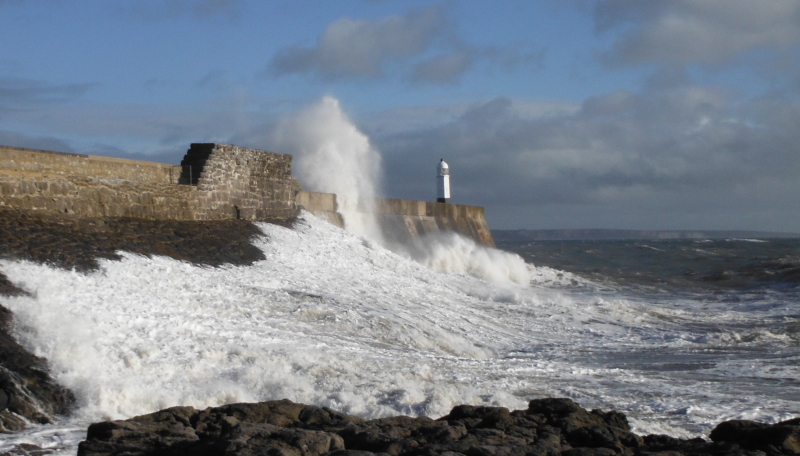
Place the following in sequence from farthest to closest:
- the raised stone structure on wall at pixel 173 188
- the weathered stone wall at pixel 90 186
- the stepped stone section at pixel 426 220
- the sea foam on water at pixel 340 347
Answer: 1. the stepped stone section at pixel 426 220
2. the raised stone structure on wall at pixel 173 188
3. the weathered stone wall at pixel 90 186
4. the sea foam on water at pixel 340 347

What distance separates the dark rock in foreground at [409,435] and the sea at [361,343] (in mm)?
690

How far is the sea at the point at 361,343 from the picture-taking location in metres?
6.04

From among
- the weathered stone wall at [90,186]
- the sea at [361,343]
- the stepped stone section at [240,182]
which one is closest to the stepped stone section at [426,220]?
the stepped stone section at [240,182]

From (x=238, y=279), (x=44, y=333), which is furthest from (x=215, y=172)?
(x=44, y=333)

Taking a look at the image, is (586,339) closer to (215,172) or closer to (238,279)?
(238,279)

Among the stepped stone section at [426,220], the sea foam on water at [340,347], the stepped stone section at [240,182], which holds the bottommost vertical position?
the sea foam on water at [340,347]

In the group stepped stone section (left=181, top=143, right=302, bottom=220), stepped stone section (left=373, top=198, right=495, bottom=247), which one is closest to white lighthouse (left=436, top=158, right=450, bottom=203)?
stepped stone section (left=373, top=198, right=495, bottom=247)

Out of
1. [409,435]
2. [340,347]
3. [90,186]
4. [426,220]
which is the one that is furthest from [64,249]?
[426,220]

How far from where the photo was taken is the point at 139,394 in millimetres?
5703

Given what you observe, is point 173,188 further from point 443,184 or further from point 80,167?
point 443,184

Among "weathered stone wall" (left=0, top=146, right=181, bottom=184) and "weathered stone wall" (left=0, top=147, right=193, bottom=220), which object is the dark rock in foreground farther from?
"weathered stone wall" (left=0, top=146, right=181, bottom=184)

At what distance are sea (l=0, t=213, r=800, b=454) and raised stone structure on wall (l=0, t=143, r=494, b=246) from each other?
0.90 m

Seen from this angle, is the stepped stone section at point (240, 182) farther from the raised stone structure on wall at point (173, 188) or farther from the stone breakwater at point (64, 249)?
the stone breakwater at point (64, 249)

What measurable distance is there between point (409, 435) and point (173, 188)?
8039 millimetres
